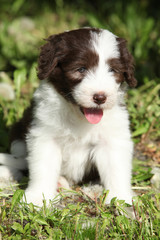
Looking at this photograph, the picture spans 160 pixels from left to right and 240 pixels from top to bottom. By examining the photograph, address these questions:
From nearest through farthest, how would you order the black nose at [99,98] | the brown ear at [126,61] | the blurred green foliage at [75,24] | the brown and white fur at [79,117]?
the black nose at [99,98]
the brown and white fur at [79,117]
the brown ear at [126,61]
the blurred green foliage at [75,24]

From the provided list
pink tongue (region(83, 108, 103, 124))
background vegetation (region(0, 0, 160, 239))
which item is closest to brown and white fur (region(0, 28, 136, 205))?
pink tongue (region(83, 108, 103, 124))

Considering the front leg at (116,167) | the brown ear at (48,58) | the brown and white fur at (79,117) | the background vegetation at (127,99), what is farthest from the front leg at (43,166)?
the brown ear at (48,58)

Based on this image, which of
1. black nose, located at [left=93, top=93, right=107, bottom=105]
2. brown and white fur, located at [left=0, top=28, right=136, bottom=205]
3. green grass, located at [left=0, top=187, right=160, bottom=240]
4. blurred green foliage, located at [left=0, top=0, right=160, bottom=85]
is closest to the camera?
green grass, located at [left=0, top=187, right=160, bottom=240]

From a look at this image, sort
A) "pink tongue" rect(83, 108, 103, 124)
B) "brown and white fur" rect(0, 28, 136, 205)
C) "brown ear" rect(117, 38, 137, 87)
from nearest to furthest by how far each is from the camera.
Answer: "brown and white fur" rect(0, 28, 136, 205) → "pink tongue" rect(83, 108, 103, 124) → "brown ear" rect(117, 38, 137, 87)

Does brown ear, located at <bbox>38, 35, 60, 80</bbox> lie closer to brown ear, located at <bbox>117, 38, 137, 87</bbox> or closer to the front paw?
brown ear, located at <bbox>117, 38, 137, 87</bbox>

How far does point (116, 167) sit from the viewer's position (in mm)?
4000

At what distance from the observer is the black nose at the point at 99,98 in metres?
3.50

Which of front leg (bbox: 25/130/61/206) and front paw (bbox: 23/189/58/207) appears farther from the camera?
front leg (bbox: 25/130/61/206)

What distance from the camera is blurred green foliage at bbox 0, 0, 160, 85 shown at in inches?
323

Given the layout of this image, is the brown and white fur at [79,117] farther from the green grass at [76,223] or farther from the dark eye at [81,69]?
the green grass at [76,223]

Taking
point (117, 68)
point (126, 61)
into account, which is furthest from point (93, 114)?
point (126, 61)

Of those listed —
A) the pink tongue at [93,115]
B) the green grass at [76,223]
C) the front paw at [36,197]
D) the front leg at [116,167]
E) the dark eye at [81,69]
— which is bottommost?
the green grass at [76,223]

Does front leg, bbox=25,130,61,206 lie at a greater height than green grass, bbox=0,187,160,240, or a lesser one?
greater

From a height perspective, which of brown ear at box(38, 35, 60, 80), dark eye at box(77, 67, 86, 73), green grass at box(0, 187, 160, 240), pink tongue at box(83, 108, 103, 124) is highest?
brown ear at box(38, 35, 60, 80)
